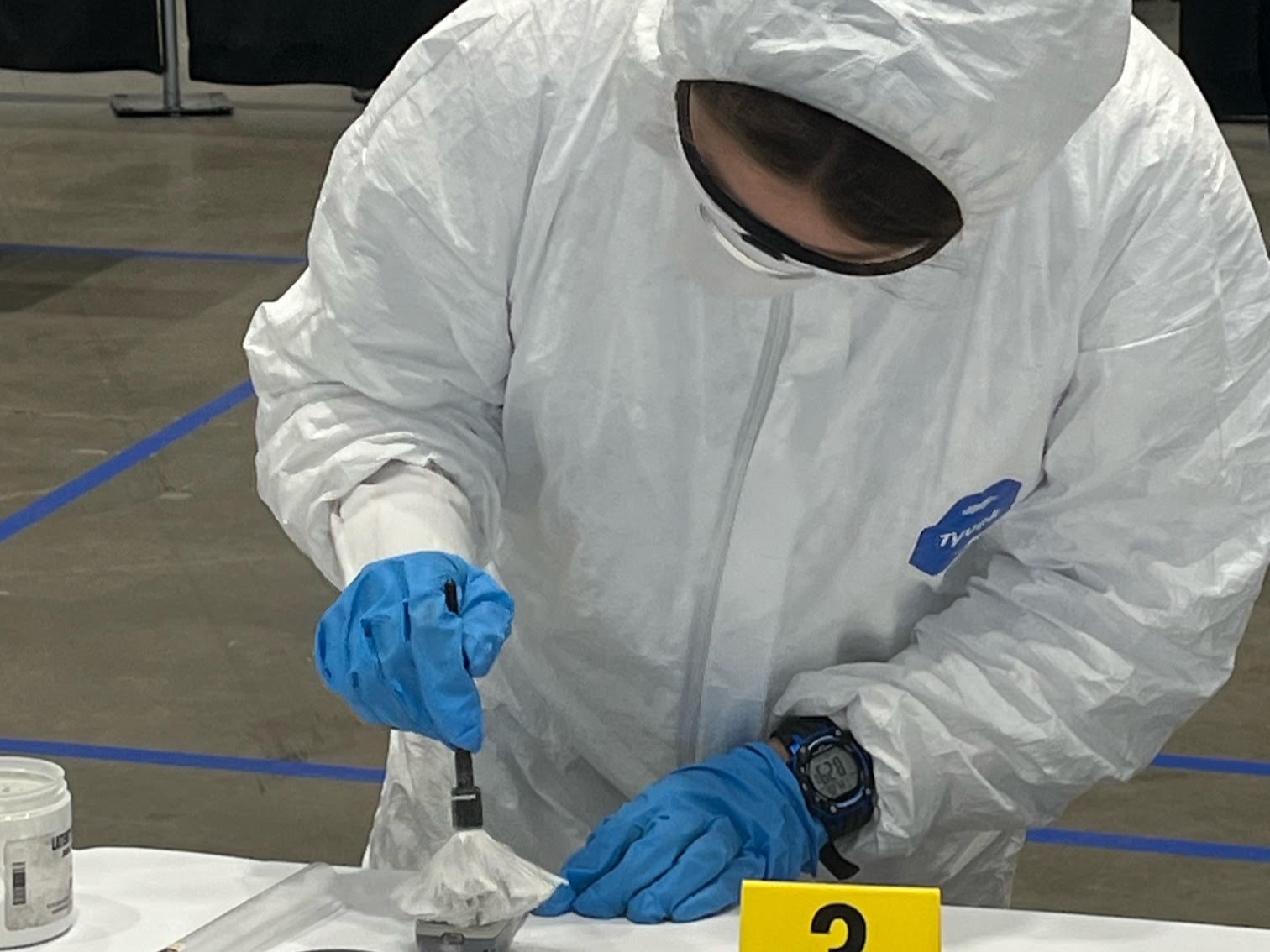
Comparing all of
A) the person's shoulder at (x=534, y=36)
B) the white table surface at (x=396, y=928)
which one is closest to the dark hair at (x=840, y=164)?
the person's shoulder at (x=534, y=36)

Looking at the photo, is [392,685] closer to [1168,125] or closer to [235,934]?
[235,934]

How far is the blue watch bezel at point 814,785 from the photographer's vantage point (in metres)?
1.46

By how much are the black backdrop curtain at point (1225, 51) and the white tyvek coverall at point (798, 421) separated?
6522mm

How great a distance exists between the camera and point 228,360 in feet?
15.7

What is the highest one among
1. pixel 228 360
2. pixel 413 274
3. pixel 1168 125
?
pixel 1168 125

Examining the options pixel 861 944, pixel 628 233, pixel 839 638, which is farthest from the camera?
pixel 839 638

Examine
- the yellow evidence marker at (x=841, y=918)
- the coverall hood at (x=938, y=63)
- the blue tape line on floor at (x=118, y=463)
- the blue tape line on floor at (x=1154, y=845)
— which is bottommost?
the blue tape line on floor at (x=118, y=463)

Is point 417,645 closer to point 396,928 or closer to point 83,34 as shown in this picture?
point 396,928

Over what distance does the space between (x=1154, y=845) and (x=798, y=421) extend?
1.71m

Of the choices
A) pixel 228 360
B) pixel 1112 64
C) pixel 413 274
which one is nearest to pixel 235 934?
pixel 413 274

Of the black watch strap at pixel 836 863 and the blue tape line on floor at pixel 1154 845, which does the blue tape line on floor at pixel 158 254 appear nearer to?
the blue tape line on floor at pixel 1154 845

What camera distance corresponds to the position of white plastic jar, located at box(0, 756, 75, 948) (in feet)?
4.10

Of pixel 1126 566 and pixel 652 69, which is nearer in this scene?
pixel 652 69

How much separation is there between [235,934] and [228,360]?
11.9 ft
